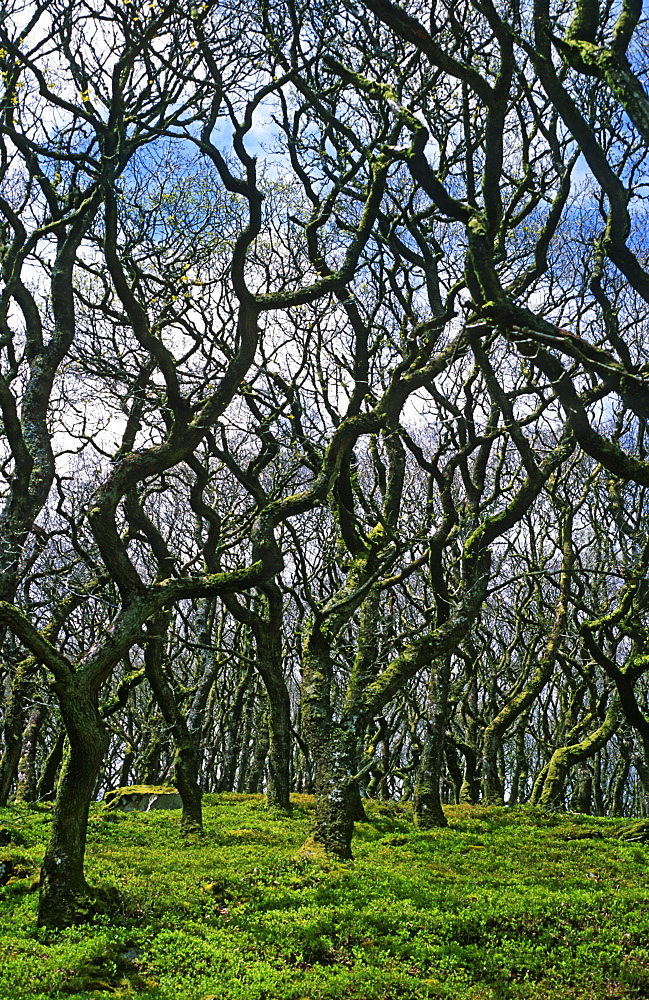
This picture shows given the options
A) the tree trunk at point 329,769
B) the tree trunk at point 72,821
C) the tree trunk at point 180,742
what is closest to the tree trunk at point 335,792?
the tree trunk at point 329,769

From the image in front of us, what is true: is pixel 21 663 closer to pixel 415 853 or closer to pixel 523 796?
pixel 415 853

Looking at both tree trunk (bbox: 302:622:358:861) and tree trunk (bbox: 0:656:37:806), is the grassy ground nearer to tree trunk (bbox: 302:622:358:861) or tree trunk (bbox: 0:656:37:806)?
tree trunk (bbox: 302:622:358:861)

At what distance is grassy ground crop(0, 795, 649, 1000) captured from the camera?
8.16 meters

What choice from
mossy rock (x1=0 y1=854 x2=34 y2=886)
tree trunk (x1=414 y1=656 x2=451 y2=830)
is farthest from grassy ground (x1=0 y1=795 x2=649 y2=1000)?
tree trunk (x1=414 y1=656 x2=451 y2=830)

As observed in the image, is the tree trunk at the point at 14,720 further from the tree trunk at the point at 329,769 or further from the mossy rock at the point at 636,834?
the mossy rock at the point at 636,834

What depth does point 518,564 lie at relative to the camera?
96.9ft

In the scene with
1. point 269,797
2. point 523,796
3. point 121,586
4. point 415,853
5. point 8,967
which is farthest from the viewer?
point 523,796

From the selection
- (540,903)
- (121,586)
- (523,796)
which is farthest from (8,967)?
(523,796)

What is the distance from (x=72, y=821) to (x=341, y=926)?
12.5ft

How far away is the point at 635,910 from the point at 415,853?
4201mm

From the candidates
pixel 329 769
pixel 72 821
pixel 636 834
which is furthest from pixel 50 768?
pixel 636 834

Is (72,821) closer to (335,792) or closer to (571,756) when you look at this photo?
(335,792)

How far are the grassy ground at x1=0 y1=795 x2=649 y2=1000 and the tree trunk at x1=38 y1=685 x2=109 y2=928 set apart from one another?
330mm

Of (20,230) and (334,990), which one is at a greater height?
(20,230)
